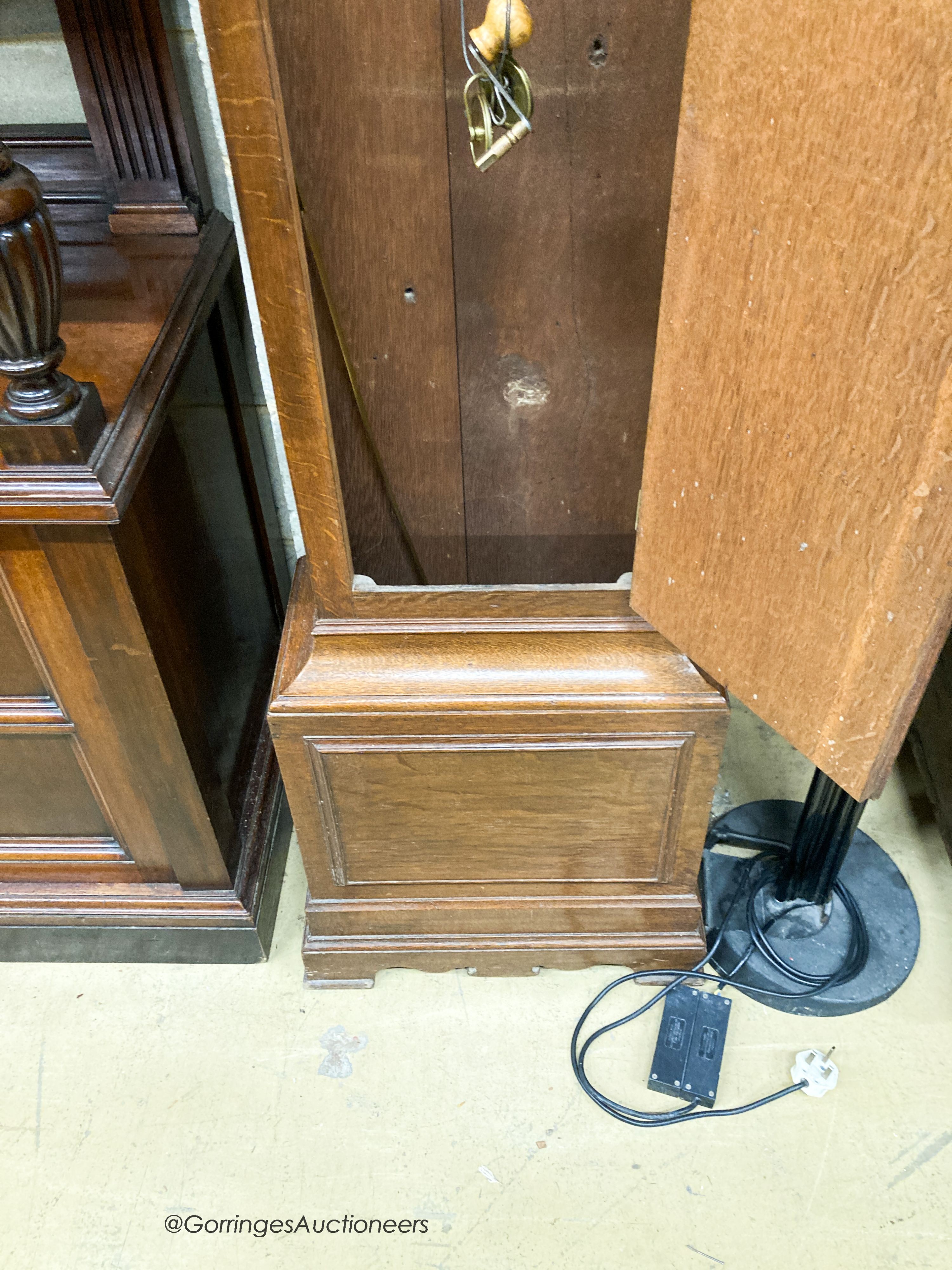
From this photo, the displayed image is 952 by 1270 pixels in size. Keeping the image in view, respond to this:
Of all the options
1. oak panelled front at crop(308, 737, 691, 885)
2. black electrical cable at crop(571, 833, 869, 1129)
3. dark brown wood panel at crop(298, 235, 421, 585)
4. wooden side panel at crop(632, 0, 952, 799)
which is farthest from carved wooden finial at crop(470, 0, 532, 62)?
black electrical cable at crop(571, 833, 869, 1129)

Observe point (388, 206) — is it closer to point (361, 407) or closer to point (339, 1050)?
point (361, 407)

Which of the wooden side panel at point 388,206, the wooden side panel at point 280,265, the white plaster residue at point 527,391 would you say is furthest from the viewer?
the white plaster residue at point 527,391

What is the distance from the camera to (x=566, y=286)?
941mm

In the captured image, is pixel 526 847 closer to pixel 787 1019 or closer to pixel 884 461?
pixel 787 1019

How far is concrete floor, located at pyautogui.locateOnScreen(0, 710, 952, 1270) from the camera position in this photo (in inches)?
41.1

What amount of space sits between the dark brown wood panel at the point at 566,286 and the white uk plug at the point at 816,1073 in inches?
25.0

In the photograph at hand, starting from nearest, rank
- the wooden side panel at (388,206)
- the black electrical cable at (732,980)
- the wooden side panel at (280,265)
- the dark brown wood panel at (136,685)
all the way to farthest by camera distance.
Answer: the wooden side panel at (280,265) → the wooden side panel at (388,206) → the dark brown wood panel at (136,685) → the black electrical cable at (732,980)

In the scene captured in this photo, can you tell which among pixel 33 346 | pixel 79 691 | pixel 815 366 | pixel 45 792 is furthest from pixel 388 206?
pixel 45 792

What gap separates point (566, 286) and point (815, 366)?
1.23ft

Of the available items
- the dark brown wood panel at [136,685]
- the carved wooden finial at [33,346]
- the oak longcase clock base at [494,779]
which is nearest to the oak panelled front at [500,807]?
the oak longcase clock base at [494,779]

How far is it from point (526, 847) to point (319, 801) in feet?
0.83

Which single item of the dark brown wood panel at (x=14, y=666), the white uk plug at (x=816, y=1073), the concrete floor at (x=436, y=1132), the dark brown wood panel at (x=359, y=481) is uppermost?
the dark brown wood panel at (x=359, y=481)

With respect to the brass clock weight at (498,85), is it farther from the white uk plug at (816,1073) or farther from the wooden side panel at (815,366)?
the white uk plug at (816,1073)

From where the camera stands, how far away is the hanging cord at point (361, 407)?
854mm
